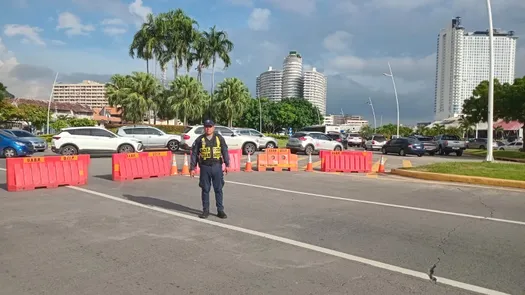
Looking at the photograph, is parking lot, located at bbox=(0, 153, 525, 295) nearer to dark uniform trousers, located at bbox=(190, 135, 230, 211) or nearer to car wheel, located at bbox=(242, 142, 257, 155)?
dark uniform trousers, located at bbox=(190, 135, 230, 211)

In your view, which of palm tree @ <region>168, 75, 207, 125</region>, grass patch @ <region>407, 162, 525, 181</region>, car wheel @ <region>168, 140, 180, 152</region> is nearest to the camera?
grass patch @ <region>407, 162, 525, 181</region>

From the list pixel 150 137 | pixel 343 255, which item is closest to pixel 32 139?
pixel 150 137

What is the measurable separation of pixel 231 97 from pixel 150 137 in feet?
99.9

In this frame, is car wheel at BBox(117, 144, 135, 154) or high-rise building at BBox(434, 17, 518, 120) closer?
car wheel at BBox(117, 144, 135, 154)

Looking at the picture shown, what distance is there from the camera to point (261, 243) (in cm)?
611

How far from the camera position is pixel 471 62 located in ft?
151

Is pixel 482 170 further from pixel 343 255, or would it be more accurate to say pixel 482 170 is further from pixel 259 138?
pixel 259 138

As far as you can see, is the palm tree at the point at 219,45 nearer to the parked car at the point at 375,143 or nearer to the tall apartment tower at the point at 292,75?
the parked car at the point at 375,143

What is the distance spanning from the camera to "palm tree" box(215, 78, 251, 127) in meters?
54.9

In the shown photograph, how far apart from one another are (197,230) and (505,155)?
31.8 metres

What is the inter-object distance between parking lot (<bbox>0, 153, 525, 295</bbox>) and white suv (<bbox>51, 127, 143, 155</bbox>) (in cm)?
1164

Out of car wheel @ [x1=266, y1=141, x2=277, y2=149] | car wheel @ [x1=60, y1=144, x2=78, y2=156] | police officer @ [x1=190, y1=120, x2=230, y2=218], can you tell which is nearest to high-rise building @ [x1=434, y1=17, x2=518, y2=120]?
car wheel @ [x1=266, y1=141, x2=277, y2=149]

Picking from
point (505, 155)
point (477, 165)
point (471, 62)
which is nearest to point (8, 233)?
point (477, 165)

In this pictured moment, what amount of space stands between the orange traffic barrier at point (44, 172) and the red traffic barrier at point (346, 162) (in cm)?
909
